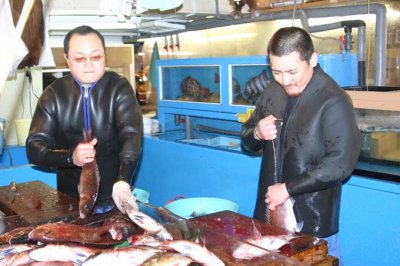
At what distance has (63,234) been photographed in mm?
1698

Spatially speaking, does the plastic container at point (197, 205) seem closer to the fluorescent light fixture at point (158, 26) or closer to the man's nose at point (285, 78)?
the man's nose at point (285, 78)

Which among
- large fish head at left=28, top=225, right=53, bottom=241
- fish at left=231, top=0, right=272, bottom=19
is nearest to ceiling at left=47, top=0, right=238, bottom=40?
fish at left=231, top=0, right=272, bottom=19

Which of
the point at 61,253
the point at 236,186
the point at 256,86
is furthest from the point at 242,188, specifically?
the point at 61,253

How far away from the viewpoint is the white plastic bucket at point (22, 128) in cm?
478

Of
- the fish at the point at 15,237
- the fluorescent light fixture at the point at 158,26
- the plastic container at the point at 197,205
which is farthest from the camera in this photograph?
the fluorescent light fixture at the point at 158,26

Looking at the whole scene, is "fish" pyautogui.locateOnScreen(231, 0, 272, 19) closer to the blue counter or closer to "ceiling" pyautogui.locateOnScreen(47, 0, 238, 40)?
"ceiling" pyautogui.locateOnScreen(47, 0, 238, 40)

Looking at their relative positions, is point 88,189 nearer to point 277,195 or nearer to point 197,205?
point 277,195

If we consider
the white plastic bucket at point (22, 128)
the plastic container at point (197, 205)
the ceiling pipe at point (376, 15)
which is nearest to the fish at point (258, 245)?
the plastic container at point (197, 205)

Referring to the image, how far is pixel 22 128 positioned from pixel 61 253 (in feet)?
11.7

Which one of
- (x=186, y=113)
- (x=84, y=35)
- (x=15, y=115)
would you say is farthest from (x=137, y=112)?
(x=15, y=115)

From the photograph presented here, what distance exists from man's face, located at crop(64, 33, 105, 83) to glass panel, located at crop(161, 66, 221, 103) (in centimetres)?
182

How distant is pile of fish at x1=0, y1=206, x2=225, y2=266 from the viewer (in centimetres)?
147

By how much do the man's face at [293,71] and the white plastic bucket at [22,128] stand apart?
330 cm

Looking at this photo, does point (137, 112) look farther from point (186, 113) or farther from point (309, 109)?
point (186, 113)
